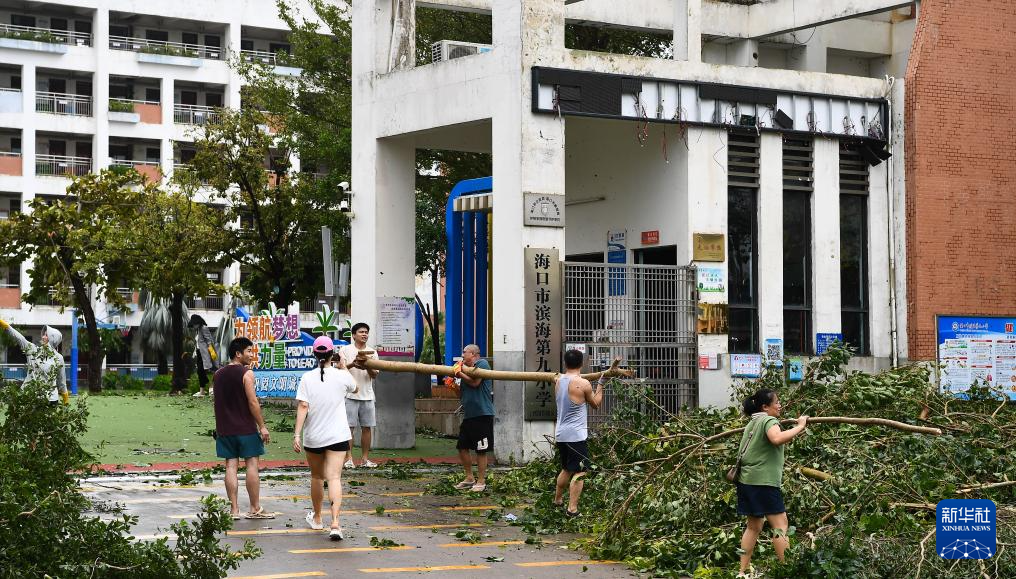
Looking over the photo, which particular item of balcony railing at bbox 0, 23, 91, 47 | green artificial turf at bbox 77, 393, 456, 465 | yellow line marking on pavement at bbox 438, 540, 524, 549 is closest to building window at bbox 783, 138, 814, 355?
green artificial turf at bbox 77, 393, 456, 465

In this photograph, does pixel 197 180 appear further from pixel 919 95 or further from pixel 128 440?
pixel 919 95

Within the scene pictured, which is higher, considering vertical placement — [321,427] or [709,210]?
[709,210]

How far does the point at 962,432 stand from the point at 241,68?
27.2 metres

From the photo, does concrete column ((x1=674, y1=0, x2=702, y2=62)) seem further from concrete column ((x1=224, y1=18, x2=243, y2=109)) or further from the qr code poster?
concrete column ((x1=224, y1=18, x2=243, y2=109))

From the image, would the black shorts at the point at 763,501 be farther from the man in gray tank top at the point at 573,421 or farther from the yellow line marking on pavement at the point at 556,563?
the man in gray tank top at the point at 573,421

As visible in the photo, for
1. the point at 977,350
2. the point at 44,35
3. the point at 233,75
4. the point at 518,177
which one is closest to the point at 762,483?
the point at 518,177

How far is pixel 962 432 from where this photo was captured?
1366 centimetres

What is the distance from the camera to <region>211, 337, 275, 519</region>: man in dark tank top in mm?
13438

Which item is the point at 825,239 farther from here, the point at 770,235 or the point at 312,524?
the point at 312,524

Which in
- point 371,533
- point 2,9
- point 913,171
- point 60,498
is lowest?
point 371,533

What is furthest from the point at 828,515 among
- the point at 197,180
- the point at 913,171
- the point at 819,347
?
the point at 197,180

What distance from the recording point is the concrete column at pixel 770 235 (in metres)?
20.9

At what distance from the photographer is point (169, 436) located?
913 inches

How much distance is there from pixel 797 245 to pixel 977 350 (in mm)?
3367
